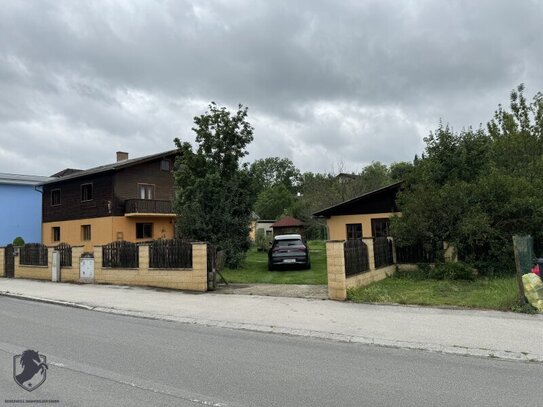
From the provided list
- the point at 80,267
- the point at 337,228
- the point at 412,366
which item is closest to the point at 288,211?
the point at 337,228

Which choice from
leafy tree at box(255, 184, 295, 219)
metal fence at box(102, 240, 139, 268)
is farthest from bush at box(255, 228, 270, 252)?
leafy tree at box(255, 184, 295, 219)

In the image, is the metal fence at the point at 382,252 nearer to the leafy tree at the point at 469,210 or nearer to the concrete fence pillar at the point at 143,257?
the leafy tree at the point at 469,210

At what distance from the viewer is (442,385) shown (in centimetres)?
502

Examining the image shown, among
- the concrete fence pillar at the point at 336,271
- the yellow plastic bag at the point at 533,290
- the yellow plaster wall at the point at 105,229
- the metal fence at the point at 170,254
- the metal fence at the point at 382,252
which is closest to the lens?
the yellow plastic bag at the point at 533,290

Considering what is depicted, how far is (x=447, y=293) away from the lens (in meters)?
11.1

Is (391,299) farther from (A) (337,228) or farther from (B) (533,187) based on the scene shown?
(A) (337,228)

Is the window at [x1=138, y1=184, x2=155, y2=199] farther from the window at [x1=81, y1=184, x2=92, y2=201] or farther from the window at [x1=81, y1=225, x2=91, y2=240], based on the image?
the window at [x1=81, y1=225, x2=91, y2=240]

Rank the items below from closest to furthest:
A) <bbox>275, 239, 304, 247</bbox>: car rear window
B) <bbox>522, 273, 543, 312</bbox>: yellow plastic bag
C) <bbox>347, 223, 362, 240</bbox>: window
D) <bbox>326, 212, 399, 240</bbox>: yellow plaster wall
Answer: <bbox>522, 273, 543, 312</bbox>: yellow plastic bag
<bbox>275, 239, 304, 247</bbox>: car rear window
<bbox>326, 212, 399, 240</bbox>: yellow plaster wall
<bbox>347, 223, 362, 240</bbox>: window

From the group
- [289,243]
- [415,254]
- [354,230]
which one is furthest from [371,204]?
[415,254]

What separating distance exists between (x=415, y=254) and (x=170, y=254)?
8296mm

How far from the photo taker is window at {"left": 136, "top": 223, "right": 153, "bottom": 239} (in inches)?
1310

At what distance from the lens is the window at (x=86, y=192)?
110 ft

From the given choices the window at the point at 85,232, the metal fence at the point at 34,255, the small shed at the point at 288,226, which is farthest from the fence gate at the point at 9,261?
the small shed at the point at 288,226

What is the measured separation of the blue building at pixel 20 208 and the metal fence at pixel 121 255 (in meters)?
23.4
